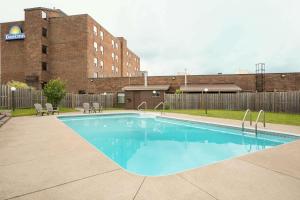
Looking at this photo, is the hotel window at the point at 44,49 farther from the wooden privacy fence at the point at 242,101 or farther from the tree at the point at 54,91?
the wooden privacy fence at the point at 242,101

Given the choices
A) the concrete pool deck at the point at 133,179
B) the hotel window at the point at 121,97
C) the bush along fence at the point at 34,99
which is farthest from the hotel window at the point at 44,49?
the concrete pool deck at the point at 133,179

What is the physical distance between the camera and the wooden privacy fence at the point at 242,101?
18.9 metres

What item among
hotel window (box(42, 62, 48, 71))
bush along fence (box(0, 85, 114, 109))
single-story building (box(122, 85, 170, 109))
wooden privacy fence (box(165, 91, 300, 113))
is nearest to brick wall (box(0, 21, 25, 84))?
hotel window (box(42, 62, 48, 71))

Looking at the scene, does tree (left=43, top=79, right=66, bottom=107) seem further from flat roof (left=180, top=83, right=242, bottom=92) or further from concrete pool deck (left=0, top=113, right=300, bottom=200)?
concrete pool deck (left=0, top=113, right=300, bottom=200)

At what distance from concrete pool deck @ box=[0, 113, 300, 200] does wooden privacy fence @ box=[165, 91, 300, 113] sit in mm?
14716

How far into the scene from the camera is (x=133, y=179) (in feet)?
12.2

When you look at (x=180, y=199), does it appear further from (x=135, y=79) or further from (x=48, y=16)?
(x=48, y=16)

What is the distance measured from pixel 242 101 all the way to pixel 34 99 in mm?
24353

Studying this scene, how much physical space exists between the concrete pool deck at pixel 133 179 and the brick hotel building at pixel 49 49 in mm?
28581

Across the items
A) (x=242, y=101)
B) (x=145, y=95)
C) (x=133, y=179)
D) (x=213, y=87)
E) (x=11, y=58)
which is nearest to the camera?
(x=133, y=179)

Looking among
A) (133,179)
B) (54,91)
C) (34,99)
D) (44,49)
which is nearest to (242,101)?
(54,91)

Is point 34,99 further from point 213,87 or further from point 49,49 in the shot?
point 213,87

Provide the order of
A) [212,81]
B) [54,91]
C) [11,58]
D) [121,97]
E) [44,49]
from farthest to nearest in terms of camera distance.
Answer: [11,58]
[44,49]
[121,97]
[212,81]
[54,91]

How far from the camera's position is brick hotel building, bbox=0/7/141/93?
32.0 metres
